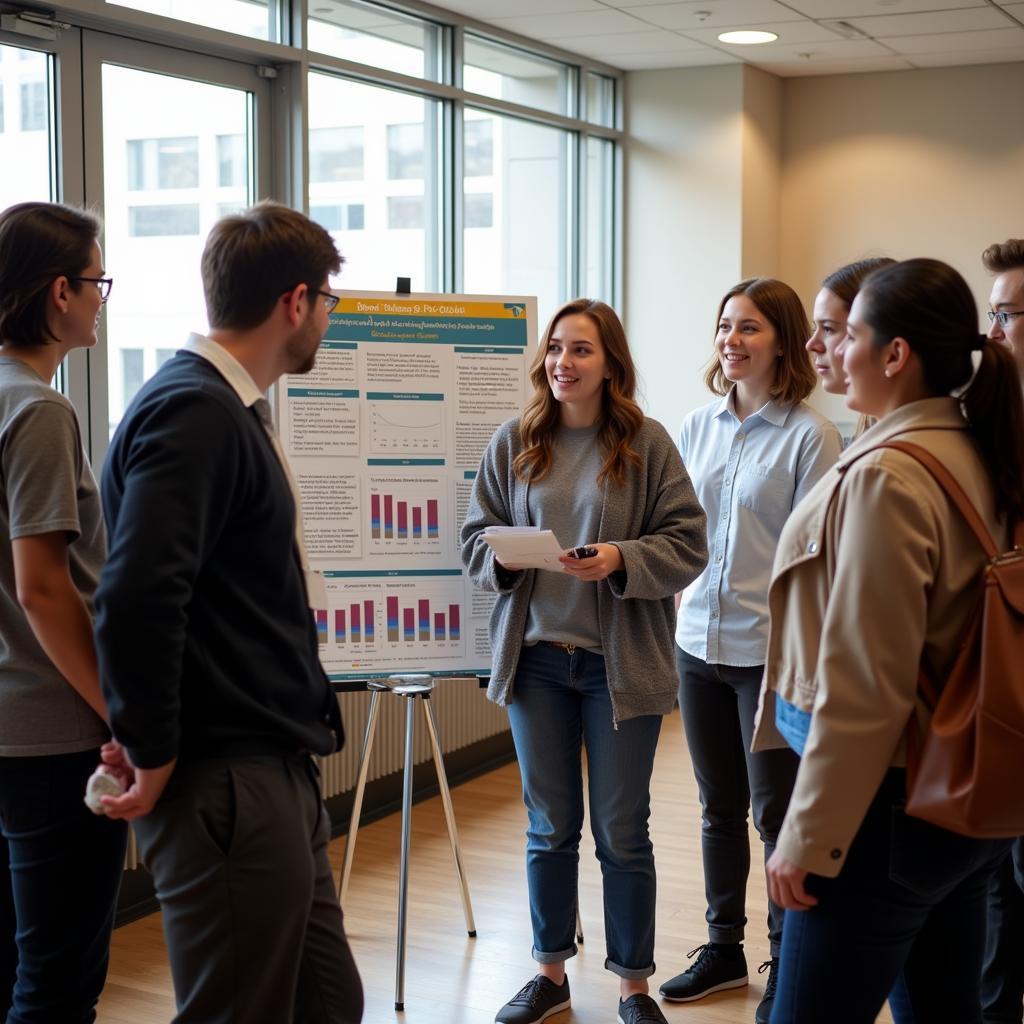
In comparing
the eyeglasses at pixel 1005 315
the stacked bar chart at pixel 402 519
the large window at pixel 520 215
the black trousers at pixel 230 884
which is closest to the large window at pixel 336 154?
the large window at pixel 520 215

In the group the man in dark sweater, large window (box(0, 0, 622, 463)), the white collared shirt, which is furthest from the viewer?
large window (box(0, 0, 622, 463))

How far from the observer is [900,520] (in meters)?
1.60

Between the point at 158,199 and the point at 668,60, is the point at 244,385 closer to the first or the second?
A: the point at 158,199

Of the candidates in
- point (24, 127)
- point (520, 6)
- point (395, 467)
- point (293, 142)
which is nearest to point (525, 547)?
point (395, 467)

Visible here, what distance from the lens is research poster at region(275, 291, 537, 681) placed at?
3.21 m

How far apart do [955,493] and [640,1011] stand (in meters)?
1.71

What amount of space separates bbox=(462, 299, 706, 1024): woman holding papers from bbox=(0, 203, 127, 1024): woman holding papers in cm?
105

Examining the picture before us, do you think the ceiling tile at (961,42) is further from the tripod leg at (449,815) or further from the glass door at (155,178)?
the tripod leg at (449,815)

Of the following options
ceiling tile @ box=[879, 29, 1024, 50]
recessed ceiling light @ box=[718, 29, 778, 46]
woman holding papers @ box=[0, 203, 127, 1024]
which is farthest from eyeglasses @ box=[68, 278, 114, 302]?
ceiling tile @ box=[879, 29, 1024, 50]

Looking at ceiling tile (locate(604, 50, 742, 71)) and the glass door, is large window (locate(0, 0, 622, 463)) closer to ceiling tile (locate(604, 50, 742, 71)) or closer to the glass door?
the glass door

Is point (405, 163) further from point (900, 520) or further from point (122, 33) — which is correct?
point (900, 520)

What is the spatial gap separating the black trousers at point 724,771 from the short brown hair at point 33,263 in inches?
66.0

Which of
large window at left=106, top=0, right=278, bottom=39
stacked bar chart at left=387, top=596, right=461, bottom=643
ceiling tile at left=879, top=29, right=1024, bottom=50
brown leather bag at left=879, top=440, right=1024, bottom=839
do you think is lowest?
stacked bar chart at left=387, top=596, right=461, bottom=643

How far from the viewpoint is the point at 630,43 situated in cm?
552
